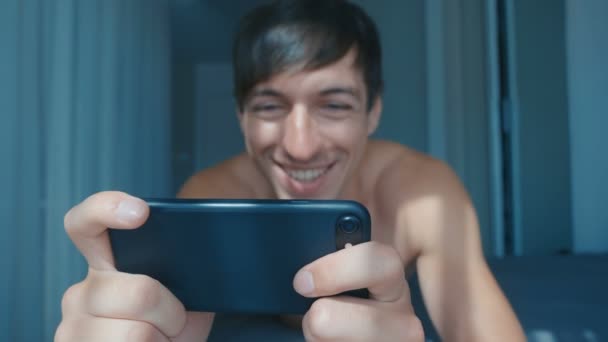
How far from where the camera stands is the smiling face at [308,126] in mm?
582

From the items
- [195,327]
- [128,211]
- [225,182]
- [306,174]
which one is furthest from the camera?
[225,182]

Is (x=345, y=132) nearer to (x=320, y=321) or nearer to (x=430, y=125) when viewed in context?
(x=320, y=321)

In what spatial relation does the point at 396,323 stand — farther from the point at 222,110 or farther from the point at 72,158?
the point at 222,110

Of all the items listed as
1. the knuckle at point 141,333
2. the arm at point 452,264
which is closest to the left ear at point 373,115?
the arm at point 452,264

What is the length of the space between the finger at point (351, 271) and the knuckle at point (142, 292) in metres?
0.14

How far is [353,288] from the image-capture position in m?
0.40

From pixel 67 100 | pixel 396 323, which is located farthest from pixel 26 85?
pixel 396 323

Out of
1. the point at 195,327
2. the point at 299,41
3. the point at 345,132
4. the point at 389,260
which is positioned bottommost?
the point at 195,327

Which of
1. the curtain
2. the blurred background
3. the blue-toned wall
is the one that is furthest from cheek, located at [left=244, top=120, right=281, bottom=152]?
the blue-toned wall

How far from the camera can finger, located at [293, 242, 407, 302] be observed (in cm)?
40

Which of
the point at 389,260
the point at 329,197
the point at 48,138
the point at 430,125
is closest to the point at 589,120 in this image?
the point at 430,125

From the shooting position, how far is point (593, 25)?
1.65m

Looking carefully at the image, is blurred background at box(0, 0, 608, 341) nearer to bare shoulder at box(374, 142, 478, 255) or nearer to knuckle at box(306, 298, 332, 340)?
bare shoulder at box(374, 142, 478, 255)

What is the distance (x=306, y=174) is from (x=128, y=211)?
274 millimetres
